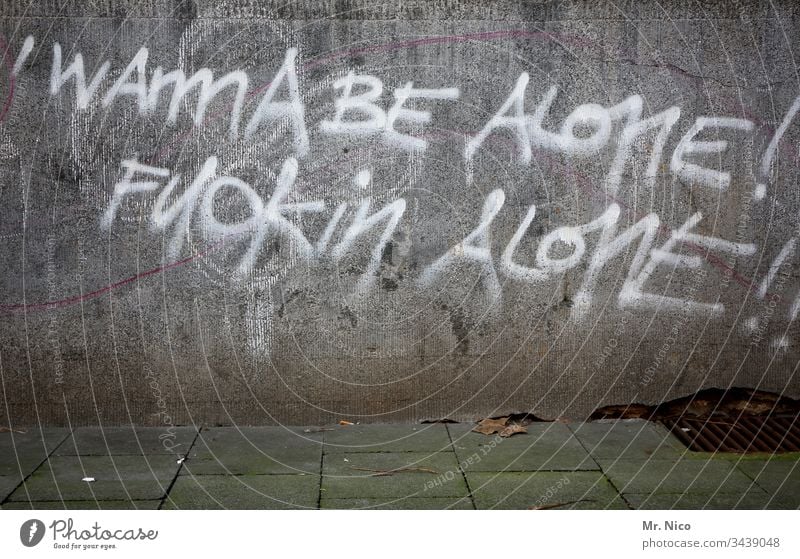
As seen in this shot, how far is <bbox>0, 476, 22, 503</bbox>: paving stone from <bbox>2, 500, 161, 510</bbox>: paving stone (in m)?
0.16

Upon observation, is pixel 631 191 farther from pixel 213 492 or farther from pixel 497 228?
pixel 213 492

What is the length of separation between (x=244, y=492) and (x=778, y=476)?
277 cm

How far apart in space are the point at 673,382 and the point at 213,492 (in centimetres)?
305

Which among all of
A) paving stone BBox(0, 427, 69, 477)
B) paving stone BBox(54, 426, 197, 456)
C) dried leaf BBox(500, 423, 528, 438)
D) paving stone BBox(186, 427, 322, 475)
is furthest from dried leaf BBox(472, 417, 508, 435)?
paving stone BBox(0, 427, 69, 477)

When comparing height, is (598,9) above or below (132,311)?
above

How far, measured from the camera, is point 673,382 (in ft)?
20.0

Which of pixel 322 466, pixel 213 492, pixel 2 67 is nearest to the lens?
pixel 213 492

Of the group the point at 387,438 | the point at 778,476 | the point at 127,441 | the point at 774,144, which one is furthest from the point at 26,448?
the point at 774,144

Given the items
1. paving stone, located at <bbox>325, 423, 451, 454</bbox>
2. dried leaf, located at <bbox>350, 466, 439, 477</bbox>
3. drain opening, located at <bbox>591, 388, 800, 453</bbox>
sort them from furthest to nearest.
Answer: drain opening, located at <bbox>591, 388, 800, 453</bbox>
paving stone, located at <bbox>325, 423, 451, 454</bbox>
dried leaf, located at <bbox>350, 466, 439, 477</bbox>

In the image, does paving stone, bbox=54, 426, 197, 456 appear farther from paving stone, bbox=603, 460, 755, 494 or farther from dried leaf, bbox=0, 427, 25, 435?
paving stone, bbox=603, 460, 755, 494

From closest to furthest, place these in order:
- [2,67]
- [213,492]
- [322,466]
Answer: [213,492], [322,466], [2,67]

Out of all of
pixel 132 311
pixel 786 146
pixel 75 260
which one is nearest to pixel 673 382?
pixel 786 146

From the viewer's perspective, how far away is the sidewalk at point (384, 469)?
458 centimetres

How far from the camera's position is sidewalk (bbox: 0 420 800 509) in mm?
4582
